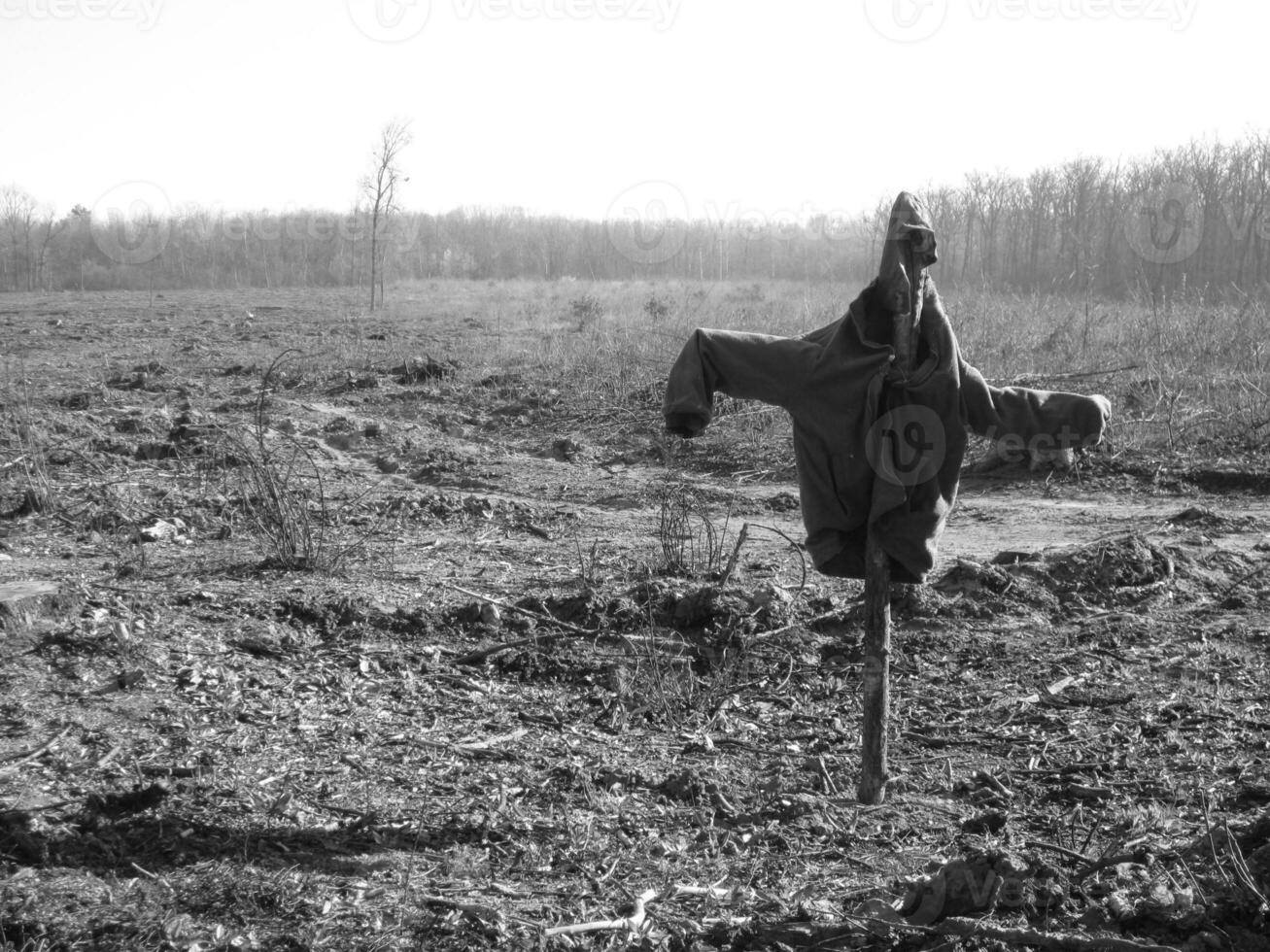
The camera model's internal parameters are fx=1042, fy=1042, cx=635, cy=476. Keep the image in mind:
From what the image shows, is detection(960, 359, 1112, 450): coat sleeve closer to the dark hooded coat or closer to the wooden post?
the dark hooded coat

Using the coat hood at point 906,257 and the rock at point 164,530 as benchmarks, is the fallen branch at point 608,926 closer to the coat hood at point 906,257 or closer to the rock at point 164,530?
the coat hood at point 906,257

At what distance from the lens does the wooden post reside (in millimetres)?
2762

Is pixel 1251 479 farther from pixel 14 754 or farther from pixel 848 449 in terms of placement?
pixel 14 754

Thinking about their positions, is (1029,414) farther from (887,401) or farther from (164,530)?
(164,530)

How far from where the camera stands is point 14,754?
125 inches

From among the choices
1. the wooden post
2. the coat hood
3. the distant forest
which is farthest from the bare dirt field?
the distant forest

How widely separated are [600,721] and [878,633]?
1344 mm

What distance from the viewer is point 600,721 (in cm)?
401

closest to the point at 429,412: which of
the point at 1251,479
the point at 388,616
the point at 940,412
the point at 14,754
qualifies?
the point at 388,616

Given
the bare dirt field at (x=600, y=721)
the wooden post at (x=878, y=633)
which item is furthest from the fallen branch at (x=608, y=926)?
the wooden post at (x=878, y=633)

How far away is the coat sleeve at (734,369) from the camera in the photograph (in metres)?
2.80

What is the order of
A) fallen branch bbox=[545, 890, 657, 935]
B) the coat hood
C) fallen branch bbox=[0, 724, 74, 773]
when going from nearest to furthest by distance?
fallen branch bbox=[545, 890, 657, 935]
the coat hood
fallen branch bbox=[0, 724, 74, 773]

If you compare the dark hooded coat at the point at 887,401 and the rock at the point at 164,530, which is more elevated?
the dark hooded coat at the point at 887,401

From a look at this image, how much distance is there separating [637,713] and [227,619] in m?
1.81
